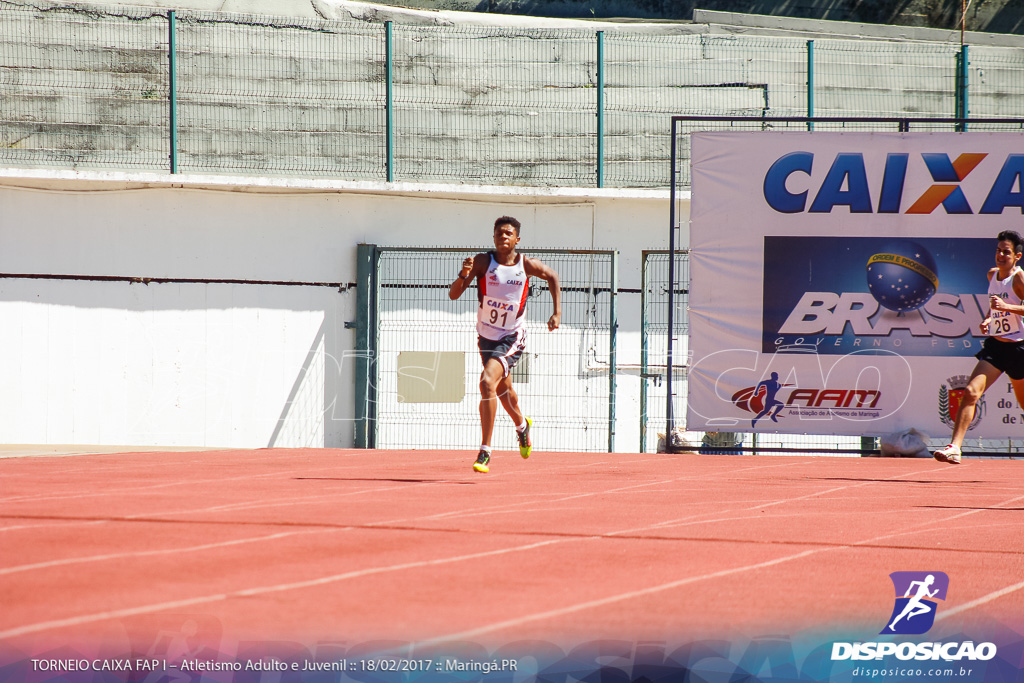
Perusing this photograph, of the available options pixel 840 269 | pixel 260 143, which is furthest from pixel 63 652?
pixel 260 143

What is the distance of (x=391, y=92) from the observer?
1686 centimetres

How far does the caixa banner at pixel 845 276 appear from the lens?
40.5 ft

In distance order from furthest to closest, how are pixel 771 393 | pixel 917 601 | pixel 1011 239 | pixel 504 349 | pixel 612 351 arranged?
pixel 612 351 < pixel 771 393 < pixel 1011 239 < pixel 504 349 < pixel 917 601

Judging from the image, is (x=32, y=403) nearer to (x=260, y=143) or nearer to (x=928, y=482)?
(x=260, y=143)

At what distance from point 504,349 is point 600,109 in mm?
8168

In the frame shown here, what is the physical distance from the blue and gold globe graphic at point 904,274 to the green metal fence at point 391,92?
487 centimetres

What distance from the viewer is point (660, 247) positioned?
1584 centimetres

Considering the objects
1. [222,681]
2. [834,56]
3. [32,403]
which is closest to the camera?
[222,681]

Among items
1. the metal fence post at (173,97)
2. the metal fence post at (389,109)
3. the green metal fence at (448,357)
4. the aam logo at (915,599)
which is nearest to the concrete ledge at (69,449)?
the green metal fence at (448,357)

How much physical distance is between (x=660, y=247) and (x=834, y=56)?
495 centimetres

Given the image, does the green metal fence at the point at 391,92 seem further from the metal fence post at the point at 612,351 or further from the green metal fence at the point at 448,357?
the metal fence post at the point at 612,351

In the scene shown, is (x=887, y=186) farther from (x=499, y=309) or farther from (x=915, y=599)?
(x=915, y=599)

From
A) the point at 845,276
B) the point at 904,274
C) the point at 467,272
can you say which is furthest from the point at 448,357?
the point at 467,272

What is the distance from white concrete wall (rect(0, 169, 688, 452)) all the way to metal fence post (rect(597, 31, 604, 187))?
77 centimetres
